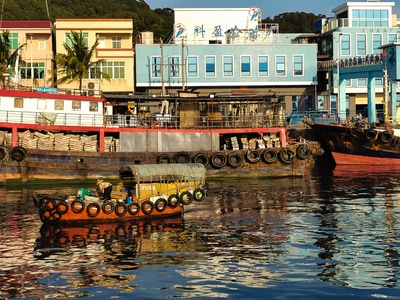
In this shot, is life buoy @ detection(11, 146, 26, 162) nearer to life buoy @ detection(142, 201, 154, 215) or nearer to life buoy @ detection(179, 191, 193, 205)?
life buoy @ detection(142, 201, 154, 215)

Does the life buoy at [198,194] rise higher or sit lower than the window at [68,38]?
lower

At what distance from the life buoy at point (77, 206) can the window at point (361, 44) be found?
4931cm

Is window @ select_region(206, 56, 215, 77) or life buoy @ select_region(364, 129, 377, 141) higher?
window @ select_region(206, 56, 215, 77)

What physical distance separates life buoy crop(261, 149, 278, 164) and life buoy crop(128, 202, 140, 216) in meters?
16.3

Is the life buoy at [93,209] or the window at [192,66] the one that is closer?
the life buoy at [93,209]

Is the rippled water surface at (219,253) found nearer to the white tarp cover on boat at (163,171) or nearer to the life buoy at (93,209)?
the life buoy at (93,209)

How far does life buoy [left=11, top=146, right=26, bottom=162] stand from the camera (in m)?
37.9

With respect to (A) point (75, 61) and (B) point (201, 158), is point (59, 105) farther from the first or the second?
(A) point (75, 61)

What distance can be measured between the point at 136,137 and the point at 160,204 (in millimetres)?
14549

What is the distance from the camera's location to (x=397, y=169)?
4772 centimetres

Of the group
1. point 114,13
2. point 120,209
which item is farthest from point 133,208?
point 114,13

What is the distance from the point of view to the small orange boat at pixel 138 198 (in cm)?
2548

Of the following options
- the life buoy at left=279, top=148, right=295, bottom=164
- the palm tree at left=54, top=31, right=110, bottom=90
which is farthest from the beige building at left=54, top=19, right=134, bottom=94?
the life buoy at left=279, top=148, right=295, bottom=164

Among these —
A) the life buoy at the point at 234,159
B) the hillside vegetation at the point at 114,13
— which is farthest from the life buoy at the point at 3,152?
the hillside vegetation at the point at 114,13
